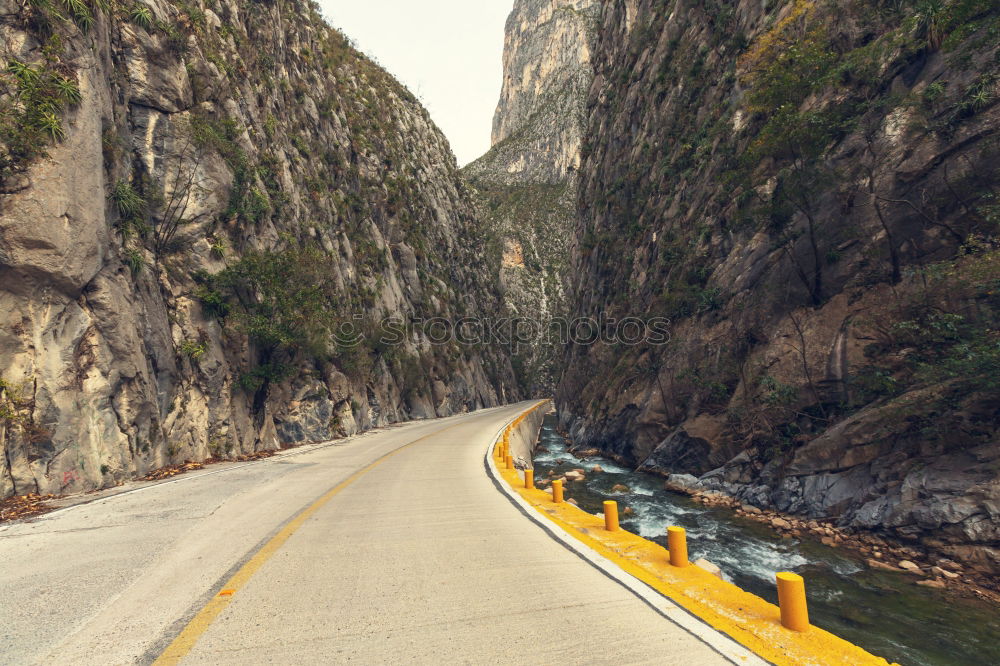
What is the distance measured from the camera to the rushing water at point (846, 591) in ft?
21.1

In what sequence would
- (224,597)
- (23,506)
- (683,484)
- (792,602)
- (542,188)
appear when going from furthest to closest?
1. (542,188)
2. (683,484)
3. (23,506)
4. (224,597)
5. (792,602)

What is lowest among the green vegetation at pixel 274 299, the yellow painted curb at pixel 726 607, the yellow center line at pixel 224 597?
the yellow painted curb at pixel 726 607

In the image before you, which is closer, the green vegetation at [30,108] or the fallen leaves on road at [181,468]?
the green vegetation at [30,108]

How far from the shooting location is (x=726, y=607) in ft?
13.2

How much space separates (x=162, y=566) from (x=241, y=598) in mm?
1750

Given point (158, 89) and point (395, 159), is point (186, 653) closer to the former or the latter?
point (158, 89)

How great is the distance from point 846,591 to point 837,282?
9.80 meters

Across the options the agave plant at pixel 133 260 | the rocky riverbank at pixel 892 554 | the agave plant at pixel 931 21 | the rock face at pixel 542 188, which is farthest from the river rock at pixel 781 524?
the rock face at pixel 542 188

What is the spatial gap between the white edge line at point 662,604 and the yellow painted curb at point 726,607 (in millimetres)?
69

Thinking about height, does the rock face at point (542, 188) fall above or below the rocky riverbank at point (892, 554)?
above

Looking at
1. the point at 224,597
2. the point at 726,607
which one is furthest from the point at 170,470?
the point at 726,607

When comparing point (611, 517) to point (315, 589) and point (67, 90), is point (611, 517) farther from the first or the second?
point (67, 90)

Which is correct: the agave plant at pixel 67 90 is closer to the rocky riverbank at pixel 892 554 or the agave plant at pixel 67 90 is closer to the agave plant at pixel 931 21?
the rocky riverbank at pixel 892 554

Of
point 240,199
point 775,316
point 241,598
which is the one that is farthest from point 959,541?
point 240,199
